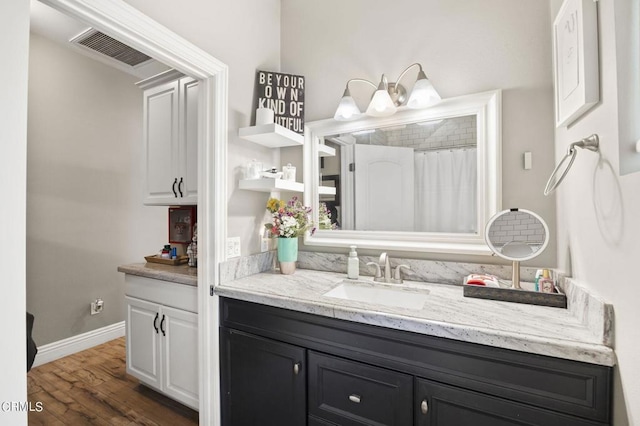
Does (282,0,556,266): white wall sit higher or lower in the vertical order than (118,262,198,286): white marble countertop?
higher

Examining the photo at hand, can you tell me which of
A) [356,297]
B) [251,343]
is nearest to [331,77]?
[356,297]

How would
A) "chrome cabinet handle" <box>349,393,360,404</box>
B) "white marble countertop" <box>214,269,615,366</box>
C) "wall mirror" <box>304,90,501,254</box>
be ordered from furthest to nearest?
"wall mirror" <box>304,90,501,254</box>, "chrome cabinet handle" <box>349,393,360,404</box>, "white marble countertop" <box>214,269,615,366</box>

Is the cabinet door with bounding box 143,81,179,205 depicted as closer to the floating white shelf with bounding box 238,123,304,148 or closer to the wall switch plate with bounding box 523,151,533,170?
A: the floating white shelf with bounding box 238,123,304,148

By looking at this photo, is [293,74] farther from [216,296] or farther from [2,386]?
[2,386]

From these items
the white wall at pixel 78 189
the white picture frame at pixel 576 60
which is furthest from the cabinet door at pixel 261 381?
the white wall at pixel 78 189

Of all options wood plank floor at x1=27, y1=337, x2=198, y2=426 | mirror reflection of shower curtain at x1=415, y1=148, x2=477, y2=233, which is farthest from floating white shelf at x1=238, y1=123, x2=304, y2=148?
wood plank floor at x1=27, y1=337, x2=198, y2=426

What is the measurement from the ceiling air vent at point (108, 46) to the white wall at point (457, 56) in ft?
5.10

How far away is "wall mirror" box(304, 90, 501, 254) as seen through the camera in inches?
59.0

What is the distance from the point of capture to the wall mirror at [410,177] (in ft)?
4.91

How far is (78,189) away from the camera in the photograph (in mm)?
2688

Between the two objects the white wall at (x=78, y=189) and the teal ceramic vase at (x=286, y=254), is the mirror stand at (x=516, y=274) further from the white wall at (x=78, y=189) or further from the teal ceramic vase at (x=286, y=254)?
the white wall at (x=78, y=189)

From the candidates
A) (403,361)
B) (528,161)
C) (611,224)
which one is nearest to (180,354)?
(403,361)

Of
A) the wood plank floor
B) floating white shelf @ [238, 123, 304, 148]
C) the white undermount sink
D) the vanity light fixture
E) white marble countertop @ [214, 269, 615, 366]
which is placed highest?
the vanity light fixture

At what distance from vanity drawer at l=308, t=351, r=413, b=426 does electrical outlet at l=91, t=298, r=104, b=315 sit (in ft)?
8.61
